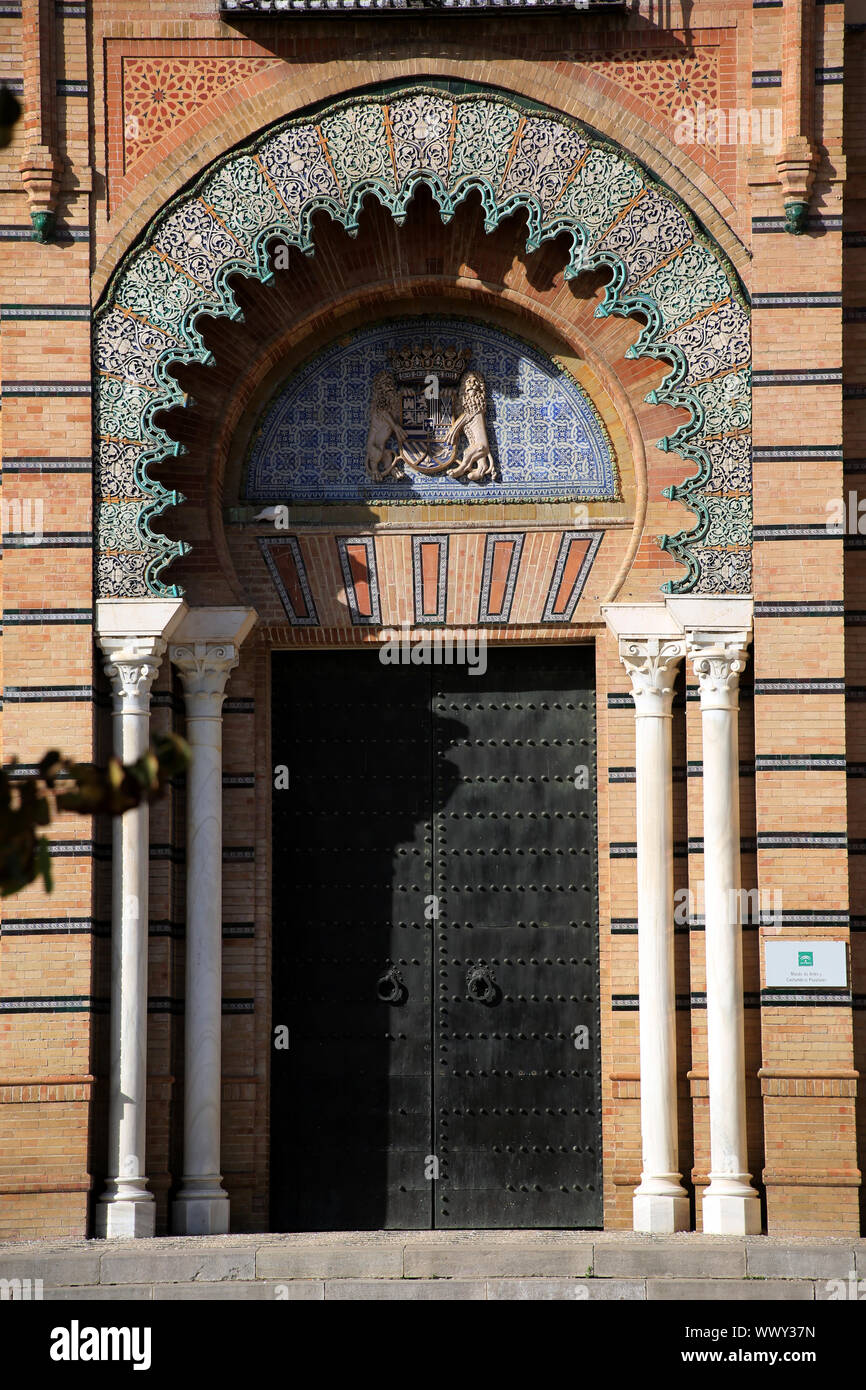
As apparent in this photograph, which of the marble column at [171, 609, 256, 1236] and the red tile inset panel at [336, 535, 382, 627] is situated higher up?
the red tile inset panel at [336, 535, 382, 627]

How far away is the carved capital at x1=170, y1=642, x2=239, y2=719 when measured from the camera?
35.4ft

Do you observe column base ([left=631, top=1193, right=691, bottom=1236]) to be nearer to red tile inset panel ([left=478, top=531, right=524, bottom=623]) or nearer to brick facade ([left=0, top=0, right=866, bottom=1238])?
brick facade ([left=0, top=0, right=866, bottom=1238])

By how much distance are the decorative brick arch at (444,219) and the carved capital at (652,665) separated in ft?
1.29

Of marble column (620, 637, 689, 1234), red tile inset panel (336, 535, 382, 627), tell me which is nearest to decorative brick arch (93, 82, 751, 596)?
marble column (620, 637, 689, 1234)

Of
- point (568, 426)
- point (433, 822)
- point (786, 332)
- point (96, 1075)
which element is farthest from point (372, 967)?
point (786, 332)

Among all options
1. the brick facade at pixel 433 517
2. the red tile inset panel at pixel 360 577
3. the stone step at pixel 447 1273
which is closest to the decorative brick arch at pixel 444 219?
the brick facade at pixel 433 517

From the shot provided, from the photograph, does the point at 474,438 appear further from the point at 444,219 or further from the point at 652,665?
the point at 652,665

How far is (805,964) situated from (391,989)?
7.39 feet

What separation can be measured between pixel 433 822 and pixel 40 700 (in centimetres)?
225

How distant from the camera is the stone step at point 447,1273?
28.3 feet

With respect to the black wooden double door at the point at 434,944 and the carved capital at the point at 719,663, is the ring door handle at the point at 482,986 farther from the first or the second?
the carved capital at the point at 719,663

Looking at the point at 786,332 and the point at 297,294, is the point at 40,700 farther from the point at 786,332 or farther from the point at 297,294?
the point at 786,332

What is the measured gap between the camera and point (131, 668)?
10430mm

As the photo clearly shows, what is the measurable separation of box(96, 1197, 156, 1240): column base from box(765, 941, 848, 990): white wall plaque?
10.9 ft
